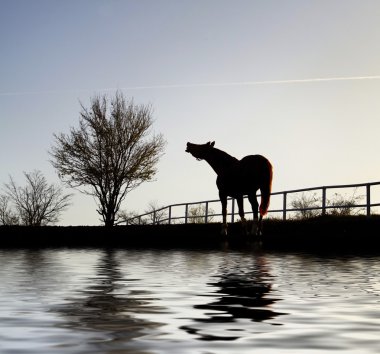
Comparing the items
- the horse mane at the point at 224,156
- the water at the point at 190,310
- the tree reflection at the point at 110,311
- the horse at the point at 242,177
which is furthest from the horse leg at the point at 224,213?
the tree reflection at the point at 110,311

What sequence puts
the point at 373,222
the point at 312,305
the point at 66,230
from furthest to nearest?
the point at 66,230 → the point at 373,222 → the point at 312,305

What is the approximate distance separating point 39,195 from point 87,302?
5253cm

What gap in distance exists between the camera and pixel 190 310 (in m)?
4.98

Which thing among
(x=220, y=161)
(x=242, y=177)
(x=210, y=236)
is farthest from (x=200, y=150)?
(x=210, y=236)

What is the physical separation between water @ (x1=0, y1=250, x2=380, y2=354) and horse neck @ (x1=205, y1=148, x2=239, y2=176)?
10.3 metres

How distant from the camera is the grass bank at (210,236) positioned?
671 inches

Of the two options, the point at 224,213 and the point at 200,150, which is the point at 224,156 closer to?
the point at 200,150

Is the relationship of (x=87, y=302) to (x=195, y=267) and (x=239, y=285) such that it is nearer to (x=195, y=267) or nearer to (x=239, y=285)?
(x=239, y=285)

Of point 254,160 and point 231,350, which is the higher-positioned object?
point 254,160

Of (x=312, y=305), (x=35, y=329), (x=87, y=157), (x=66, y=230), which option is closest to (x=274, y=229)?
(x=66, y=230)

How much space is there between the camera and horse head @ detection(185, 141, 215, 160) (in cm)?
2017

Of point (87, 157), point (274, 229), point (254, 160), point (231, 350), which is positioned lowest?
point (231, 350)

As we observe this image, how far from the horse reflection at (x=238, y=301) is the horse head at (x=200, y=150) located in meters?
11.4

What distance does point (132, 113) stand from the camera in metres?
43.3
